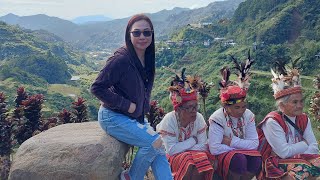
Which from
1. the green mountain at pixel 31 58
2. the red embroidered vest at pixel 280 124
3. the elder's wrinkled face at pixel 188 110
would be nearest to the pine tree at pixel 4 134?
the elder's wrinkled face at pixel 188 110

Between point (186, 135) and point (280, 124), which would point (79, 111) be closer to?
point (186, 135)

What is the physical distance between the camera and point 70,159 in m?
3.99

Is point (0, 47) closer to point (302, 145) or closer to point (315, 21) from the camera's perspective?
point (315, 21)

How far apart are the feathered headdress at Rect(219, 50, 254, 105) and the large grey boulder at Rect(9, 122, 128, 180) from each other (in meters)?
1.31

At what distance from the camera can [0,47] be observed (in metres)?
106

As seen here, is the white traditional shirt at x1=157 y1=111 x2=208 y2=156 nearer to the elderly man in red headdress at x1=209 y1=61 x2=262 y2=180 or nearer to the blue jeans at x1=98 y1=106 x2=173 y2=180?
the elderly man in red headdress at x1=209 y1=61 x2=262 y2=180

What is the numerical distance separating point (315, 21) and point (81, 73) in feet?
219

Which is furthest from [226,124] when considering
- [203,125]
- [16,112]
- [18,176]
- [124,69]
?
[16,112]

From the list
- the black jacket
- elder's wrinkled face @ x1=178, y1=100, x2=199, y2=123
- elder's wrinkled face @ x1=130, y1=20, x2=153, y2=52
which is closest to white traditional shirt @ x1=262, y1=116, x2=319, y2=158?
elder's wrinkled face @ x1=178, y1=100, x2=199, y2=123

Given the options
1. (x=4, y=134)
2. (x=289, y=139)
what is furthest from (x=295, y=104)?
(x=4, y=134)

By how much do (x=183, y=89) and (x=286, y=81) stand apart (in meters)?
1.20

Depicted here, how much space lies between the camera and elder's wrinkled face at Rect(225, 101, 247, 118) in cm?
436

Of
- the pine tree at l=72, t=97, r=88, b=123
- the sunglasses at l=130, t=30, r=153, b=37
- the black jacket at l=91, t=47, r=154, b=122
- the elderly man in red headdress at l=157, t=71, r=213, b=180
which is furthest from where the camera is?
the pine tree at l=72, t=97, r=88, b=123

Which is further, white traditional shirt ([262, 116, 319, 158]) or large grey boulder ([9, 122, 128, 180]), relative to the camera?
white traditional shirt ([262, 116, 319, 158])
